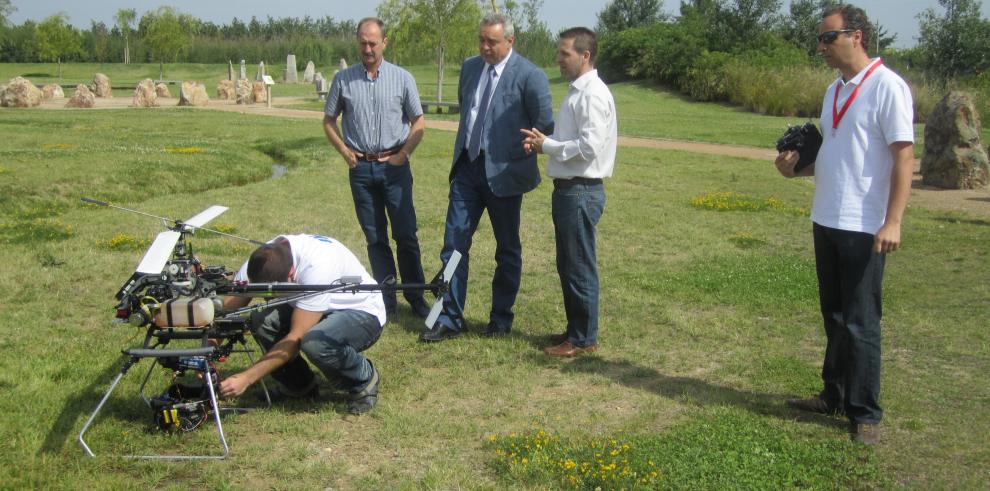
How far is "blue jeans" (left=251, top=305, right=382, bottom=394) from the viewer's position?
15.8 feet

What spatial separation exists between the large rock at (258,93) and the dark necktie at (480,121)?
3669 cm

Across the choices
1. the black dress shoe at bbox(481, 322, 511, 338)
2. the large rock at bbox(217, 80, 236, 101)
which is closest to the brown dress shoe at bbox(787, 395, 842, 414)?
the black dress shoe at bbox(481, 322, 511, 338)

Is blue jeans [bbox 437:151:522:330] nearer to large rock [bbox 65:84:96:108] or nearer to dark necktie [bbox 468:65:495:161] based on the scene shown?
dark necktie [bbox 468:65:495:161]

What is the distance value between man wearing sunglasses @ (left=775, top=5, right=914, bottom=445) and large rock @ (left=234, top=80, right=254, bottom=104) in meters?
38.4

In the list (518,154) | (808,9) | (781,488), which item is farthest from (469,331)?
(808,9)

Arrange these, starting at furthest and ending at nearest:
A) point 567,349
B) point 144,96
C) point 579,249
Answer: point 144,96
point 567,349
point 579,249

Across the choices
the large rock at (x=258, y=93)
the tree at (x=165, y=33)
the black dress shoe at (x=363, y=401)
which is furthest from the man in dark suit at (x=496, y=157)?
the tree at (x=165, y=33)

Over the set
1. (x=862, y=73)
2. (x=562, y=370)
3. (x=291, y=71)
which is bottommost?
(x=562, y=370)

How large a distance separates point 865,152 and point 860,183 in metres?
0.17

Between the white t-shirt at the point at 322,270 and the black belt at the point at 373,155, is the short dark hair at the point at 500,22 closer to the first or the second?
the black belt at the point at 373,155

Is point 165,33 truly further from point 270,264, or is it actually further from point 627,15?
point 270,264

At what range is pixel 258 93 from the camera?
41.1m

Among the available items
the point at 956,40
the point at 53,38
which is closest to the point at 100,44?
the point at 53,38

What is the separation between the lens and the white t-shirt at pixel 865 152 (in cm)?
445
